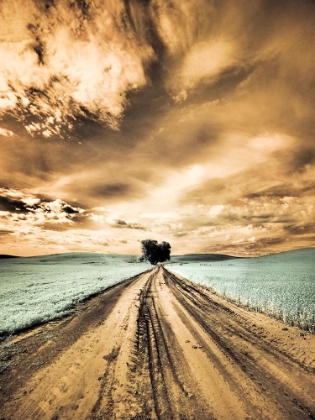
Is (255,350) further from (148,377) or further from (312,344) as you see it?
(148,377)

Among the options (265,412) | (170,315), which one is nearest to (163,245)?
(170,315)

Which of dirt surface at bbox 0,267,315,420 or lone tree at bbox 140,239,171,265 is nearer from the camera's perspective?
dirt surface at bbox 0,267,315,420

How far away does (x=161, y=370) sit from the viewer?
248 inches

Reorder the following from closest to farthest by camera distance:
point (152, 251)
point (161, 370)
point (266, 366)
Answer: point (161, 370) < point (266, 366) < point (152, 251)

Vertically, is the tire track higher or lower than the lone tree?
lower

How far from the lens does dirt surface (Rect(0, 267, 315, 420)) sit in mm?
4887

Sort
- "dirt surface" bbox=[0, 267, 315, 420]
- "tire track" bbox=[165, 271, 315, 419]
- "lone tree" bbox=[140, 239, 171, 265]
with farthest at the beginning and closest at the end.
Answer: "lone tree" bbox=[140, 239, 171, 265]
"tire track" bbox=[165, 271, 315, 419]
"dirt surface" bbox=[0, 267, 315, 420]

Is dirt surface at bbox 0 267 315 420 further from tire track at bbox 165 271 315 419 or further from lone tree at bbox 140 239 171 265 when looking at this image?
lone tree at bbox 140 239 171 265

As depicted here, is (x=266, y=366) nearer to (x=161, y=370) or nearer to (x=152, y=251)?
(x=161, y=370)

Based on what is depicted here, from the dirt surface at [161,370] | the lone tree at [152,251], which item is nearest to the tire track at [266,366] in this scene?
the dirt surface at [161,370]

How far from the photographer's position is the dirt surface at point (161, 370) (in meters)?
4.89

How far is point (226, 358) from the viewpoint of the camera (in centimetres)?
701

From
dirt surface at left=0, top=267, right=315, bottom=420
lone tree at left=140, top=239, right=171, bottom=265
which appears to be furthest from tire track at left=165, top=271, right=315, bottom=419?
lone tree at left=140, top=239, right=171, bottom=265

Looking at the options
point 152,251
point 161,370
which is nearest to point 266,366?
point 161,370
